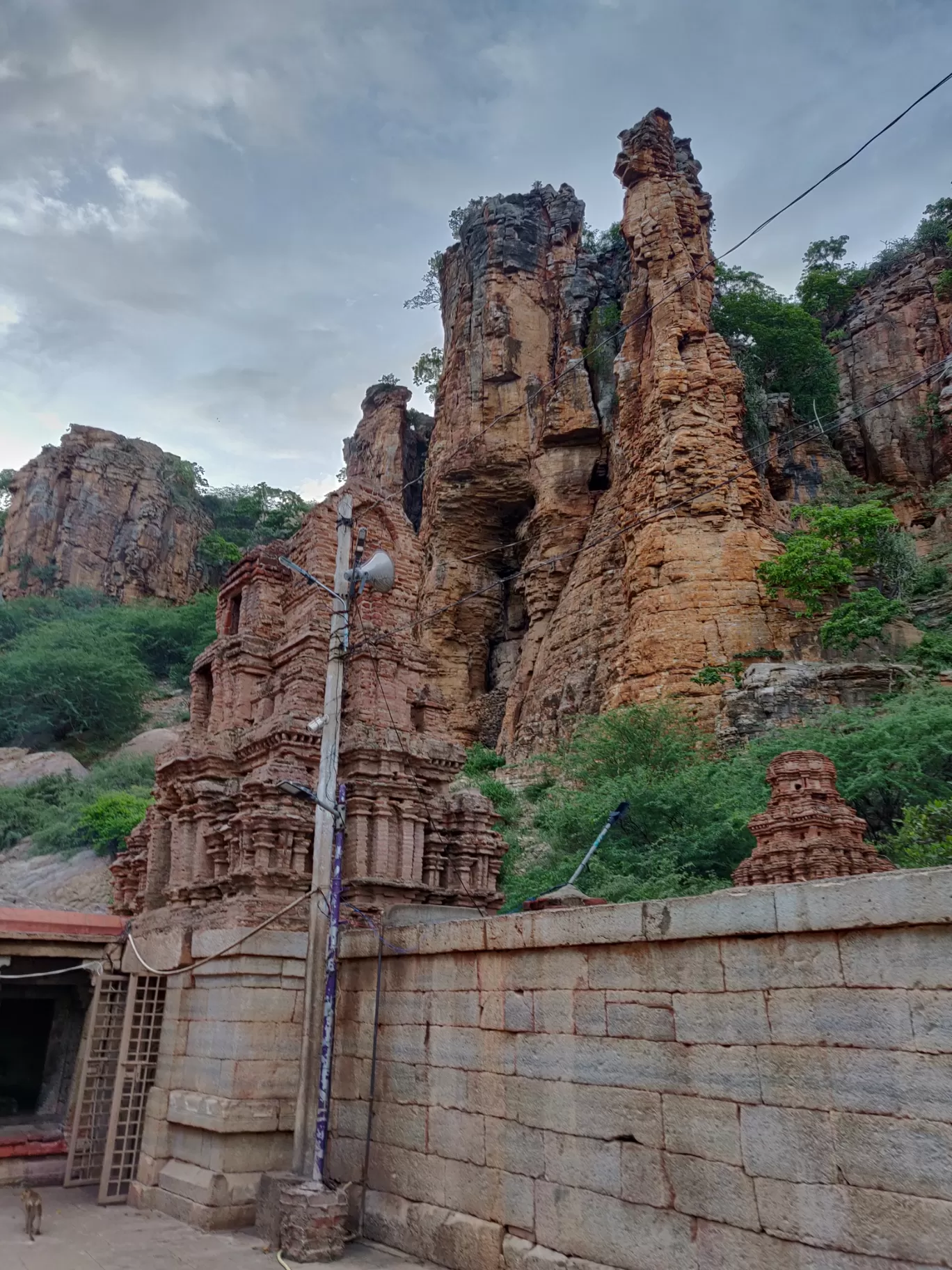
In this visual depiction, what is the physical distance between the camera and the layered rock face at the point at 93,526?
5494 centimetres

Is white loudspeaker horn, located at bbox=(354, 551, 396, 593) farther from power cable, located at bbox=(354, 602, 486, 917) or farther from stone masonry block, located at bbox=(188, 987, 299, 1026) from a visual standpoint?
stone masonry block, located at bbox=(188, 987, 299, 1026)

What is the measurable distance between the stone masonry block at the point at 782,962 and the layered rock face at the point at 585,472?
46.6ft

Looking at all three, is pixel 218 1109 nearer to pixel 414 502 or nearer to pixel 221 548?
pixel 414 502

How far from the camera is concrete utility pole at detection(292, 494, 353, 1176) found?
296 inches

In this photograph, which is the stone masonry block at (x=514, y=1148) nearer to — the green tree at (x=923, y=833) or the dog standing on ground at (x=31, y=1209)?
the dog standing on ground at (x=31, y=1209)

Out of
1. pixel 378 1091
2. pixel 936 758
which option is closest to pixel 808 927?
pixel 378 1091

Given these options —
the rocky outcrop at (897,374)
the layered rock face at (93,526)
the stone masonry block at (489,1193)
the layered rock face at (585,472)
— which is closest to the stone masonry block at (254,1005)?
the stone masonry block at (489,1193)

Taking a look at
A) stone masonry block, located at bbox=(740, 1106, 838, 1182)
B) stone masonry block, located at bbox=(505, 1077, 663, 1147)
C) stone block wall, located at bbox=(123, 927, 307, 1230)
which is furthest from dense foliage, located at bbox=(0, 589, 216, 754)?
stone masonry block, located at bbox=(740, 1106, 838, 1182)

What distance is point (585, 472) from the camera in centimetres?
3300

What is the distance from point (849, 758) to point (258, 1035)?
40.3 feet

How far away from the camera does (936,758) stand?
16031 millimetres

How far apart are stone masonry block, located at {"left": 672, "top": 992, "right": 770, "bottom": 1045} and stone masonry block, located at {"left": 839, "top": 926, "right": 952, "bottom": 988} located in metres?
0.60

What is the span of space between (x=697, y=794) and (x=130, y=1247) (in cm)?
1208

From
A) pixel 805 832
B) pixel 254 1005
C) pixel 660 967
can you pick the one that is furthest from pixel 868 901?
pixel 805 832
